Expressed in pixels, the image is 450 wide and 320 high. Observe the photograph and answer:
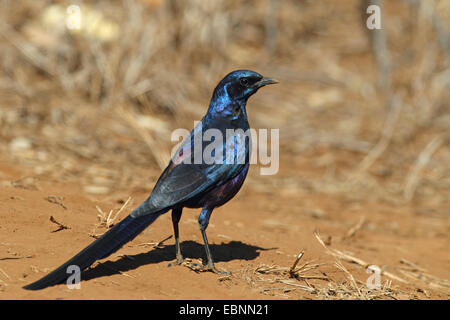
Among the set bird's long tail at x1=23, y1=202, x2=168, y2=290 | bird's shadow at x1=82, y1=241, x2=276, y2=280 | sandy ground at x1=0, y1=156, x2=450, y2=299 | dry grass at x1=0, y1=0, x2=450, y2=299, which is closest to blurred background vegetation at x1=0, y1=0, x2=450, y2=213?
A: dry grass at x1=0, y1=0, x2=450, y2=299

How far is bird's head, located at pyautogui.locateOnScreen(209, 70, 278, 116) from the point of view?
185 inches

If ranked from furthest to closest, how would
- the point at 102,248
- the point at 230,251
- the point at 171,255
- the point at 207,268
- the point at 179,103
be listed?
the point at 179,103, the point at 230,251, the point at 171,255, the point at 207,268, the point at 102,248

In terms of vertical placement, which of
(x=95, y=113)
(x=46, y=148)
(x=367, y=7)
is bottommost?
(x=46, y=148)

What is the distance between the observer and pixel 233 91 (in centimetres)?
473

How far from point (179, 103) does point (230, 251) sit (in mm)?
4833

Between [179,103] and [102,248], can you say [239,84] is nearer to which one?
[102,248]

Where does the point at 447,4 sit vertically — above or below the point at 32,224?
above

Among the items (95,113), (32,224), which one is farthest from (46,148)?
(32,224)

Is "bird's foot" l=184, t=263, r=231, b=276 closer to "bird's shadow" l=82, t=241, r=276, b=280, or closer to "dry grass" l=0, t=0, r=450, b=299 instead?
"bird's shadow" l=82, t=241, r=276, b=280

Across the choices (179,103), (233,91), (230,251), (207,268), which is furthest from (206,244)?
(179,103)

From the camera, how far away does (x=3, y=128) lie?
802cm

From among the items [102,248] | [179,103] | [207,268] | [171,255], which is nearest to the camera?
[102,248]
